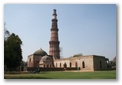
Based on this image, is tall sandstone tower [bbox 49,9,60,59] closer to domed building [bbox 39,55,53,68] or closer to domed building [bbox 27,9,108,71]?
domed building [bbox 27,9,108,71]

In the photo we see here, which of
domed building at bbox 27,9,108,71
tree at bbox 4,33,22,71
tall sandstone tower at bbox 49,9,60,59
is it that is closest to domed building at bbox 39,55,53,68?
domed building at bbox 27,9,108,71

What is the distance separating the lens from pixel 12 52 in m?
8.52

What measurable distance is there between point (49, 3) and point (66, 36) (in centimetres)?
110

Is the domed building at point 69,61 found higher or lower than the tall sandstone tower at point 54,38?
lower

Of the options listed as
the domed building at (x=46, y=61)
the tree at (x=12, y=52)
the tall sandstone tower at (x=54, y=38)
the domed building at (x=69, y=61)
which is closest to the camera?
the tree at (x=12, y=52)

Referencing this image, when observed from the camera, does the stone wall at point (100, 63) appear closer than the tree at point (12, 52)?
No

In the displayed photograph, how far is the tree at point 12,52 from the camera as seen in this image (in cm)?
812

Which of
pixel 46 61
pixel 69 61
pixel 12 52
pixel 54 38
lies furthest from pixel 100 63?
pixel 46 61

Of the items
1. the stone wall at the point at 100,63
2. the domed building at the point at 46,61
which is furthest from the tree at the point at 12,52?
the stone wall at the point at 100,63

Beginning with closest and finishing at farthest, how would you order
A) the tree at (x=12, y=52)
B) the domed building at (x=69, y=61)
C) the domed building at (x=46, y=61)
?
the tree at (x=12, y=52)
the domed building at (x=69, y=61)
the domed building at (x=46, y=61)

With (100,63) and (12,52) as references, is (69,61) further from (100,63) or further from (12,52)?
(12,52)

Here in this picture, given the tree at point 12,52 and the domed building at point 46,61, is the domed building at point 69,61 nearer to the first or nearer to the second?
the tree at point 12,52

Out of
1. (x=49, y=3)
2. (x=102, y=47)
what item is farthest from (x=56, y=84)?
(x=49, y=3)

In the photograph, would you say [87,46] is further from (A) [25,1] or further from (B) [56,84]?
(A) [25,1]
